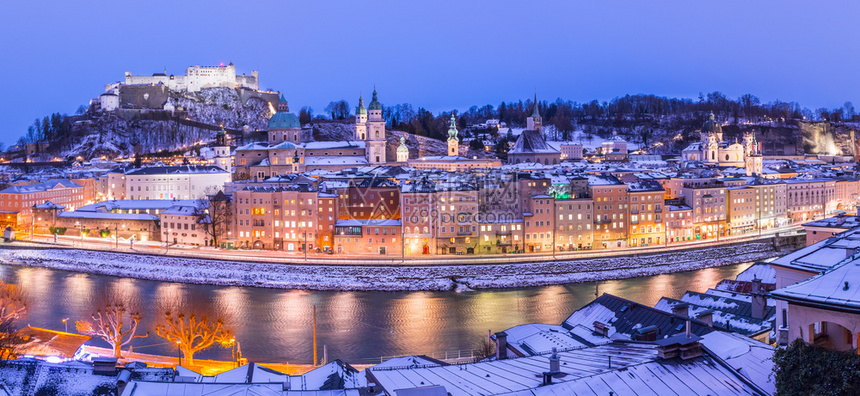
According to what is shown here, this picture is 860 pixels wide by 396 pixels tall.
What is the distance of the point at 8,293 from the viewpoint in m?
11.6

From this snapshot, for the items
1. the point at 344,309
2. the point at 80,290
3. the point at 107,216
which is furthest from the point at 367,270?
the point at 107,216

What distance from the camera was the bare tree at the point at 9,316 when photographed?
6829 mm

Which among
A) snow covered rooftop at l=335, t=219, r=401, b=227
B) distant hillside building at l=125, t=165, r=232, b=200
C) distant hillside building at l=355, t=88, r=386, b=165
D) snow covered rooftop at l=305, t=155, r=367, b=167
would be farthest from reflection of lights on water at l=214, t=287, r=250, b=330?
distant hillside building at l=355, t=88, r=386, b=165

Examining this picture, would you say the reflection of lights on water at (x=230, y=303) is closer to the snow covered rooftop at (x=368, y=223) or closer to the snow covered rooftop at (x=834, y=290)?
the snow covered rooftop at (x=368, y=223)

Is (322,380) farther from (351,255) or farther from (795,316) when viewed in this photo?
(351,255)

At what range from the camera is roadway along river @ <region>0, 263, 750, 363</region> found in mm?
9828

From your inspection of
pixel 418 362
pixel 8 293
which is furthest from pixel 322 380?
pixel 8 293

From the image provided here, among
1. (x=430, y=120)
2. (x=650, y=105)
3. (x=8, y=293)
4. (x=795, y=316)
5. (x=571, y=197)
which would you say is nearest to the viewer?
(x=795, y=316)

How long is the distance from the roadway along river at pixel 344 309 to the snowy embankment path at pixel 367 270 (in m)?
0.39

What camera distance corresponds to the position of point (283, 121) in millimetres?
33625

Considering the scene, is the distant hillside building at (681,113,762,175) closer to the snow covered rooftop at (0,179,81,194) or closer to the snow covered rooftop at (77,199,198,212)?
the snow covered rooftop at (77,199,198,212)

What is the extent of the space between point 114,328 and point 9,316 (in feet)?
5.34

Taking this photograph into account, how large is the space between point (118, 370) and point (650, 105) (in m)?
63.2

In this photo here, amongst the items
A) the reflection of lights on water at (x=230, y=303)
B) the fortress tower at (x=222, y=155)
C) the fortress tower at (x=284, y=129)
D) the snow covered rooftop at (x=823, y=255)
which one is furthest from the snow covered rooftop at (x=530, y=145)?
the snow covered rooftop at (x=823, y=255)
